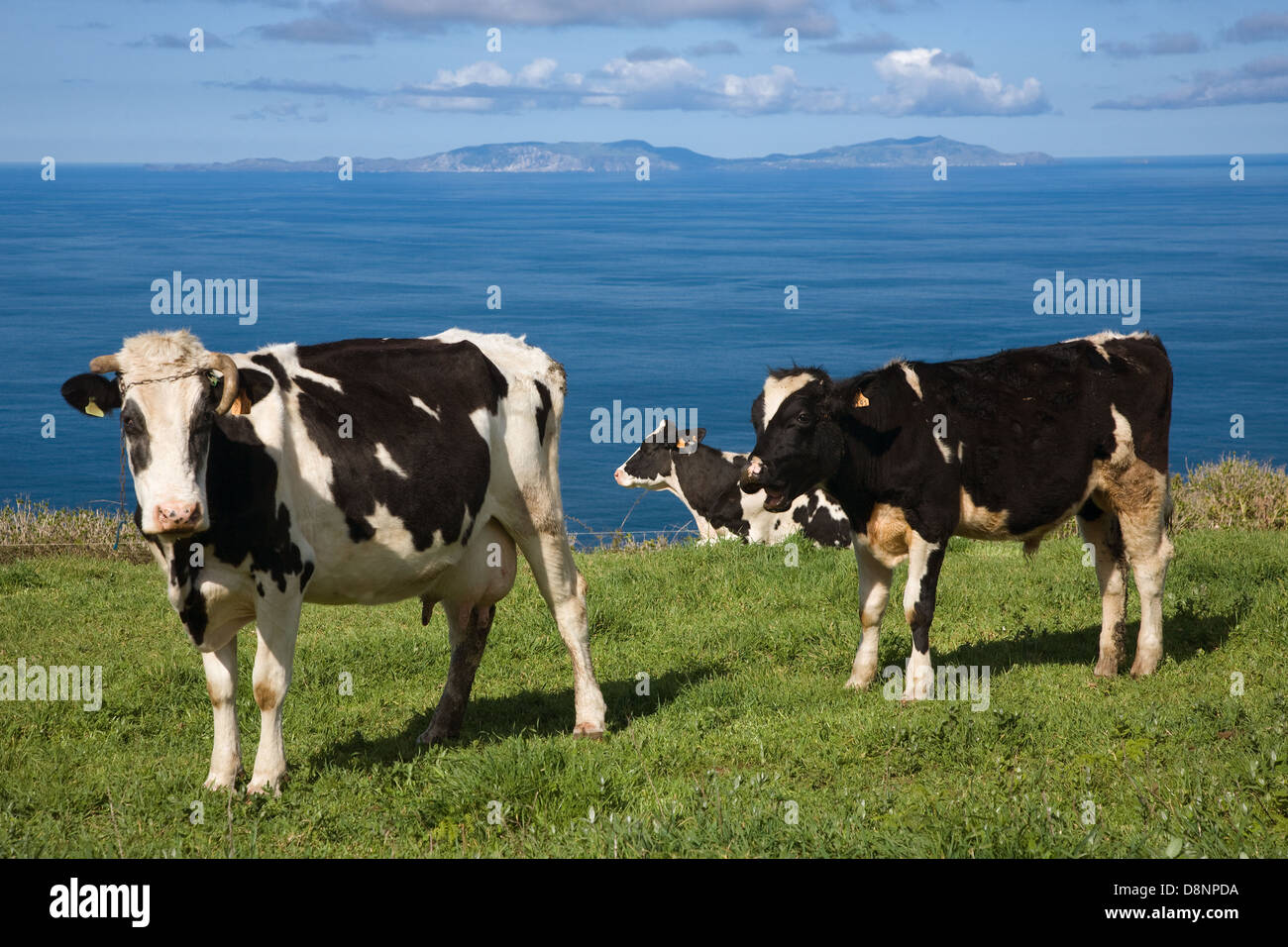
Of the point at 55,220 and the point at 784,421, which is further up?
the point at 55,220

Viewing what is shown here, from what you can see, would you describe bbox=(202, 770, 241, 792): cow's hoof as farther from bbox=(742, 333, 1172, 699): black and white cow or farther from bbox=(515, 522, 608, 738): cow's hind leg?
bbox=(742, 333, 1172, 699): black and white cow

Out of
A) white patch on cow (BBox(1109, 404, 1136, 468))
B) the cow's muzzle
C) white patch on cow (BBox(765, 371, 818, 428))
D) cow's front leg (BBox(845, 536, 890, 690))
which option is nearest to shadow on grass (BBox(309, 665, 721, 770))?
cow's front leg (BBox(845, 536, 890, 690))

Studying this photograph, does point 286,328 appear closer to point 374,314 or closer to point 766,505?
point 374,314

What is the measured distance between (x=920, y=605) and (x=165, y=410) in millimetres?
5154

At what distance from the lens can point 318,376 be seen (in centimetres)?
739

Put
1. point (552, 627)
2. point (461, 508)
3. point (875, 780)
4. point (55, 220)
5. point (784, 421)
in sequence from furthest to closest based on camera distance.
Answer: point (55, 220) < point (552, 627) < point (784, 421) < point (461, 508) < point (875, 780)

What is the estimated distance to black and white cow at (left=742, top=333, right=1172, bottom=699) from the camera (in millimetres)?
8750

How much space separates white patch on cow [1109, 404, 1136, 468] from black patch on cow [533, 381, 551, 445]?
4125 mm

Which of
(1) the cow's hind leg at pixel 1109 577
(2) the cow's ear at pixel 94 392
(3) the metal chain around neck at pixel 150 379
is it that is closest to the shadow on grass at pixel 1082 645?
(1) the cow's hind leg at pixel 1109 577

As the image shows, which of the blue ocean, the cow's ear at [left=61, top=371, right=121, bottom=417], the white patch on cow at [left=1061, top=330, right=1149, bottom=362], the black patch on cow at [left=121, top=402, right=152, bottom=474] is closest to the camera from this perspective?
the black patch on cow at [left=121, top=402, right=152, bottom=474]

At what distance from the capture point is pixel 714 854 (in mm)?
5297
